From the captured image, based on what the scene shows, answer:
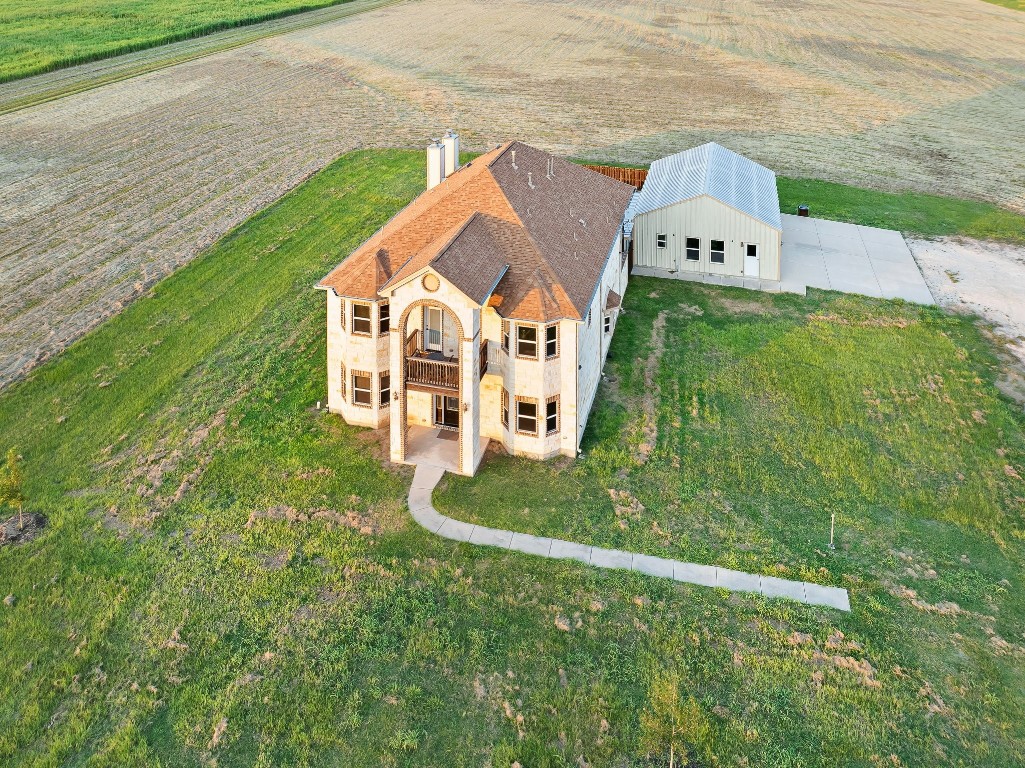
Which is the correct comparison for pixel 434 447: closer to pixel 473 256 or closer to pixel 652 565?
A: pixel 473 256

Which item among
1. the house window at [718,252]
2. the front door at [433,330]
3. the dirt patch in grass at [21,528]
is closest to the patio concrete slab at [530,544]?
the front door at [433,330]

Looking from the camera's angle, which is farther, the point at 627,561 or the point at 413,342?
the point at 413,342

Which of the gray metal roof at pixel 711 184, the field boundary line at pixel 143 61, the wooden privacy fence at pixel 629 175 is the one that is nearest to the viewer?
the gray metal roof at pixel 711 184

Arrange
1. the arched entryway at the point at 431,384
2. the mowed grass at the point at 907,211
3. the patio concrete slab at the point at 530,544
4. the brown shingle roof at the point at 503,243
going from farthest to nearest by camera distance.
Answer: the mowed grass at the point at 907,211
the arched entryway at the point at 431,384
the brown shingle roof at the point at 503,243
the patio concrete slab at the point at 530,544

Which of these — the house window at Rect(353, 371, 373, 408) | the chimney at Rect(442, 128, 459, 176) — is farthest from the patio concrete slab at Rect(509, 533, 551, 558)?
the chimney at Rect(442, 128, 459, 176)

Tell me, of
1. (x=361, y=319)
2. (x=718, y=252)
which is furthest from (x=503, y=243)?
(x=718, y=252)

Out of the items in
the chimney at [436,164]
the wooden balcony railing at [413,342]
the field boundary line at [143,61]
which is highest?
the field boundary line at [143,61]

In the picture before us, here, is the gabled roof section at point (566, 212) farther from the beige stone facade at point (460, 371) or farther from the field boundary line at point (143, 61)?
the field boundary line at point (143, 61)

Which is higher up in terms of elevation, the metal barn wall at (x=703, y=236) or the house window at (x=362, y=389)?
the metal barn wall at (x=703, y=236)
